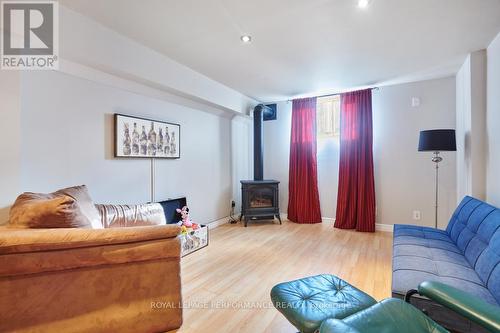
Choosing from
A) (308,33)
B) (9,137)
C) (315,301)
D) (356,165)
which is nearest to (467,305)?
(315,301)

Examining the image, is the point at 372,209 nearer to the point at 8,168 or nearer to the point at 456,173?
the point at 456,173

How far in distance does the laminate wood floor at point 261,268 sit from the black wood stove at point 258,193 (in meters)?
0.38

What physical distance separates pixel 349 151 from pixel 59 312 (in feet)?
13.3

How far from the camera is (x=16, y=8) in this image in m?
1.84

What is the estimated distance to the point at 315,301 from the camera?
127cm

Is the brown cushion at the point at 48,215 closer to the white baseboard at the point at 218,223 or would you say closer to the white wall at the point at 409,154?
the white baseboard at the point at 218,223

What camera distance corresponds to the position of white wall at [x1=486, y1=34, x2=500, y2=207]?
7.57 feet

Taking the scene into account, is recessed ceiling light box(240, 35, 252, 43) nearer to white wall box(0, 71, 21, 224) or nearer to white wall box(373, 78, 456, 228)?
white wall box(0, 71, 21, 224)

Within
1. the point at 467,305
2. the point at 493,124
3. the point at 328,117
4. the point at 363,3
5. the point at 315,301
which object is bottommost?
the point at 315,301

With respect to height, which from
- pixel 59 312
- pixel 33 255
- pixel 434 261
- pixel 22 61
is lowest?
pixel 59 312

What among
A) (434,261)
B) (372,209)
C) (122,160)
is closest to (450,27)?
(434,261)

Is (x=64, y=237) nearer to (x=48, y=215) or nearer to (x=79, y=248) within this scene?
(x=79, y=248)

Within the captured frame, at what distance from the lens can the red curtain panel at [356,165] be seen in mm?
3926

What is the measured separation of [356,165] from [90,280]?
387 centimetres
